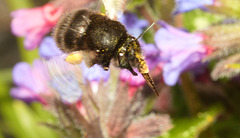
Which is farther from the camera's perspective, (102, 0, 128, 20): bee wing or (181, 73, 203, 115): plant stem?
(181, 73, 203, 115): plant stem

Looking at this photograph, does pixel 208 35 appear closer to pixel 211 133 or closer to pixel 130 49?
pixel 211 133

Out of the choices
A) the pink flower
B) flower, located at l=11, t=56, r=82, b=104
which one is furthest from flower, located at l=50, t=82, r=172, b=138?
the pink flower

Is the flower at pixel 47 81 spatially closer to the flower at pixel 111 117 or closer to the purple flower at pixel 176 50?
the flower at pixel 111 117

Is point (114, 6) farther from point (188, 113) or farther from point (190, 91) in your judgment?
point (188, 113)

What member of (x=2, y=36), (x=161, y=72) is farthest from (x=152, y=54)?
(x=2, y=36)

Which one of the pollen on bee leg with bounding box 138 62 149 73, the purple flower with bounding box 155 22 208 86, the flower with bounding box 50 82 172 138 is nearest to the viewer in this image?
the pollen on bee leg with bounding box 138 62 149 73

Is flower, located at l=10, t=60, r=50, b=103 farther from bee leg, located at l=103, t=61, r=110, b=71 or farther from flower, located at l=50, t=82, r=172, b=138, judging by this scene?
bee leg, located at l=103, t=61, r=110, b=71
